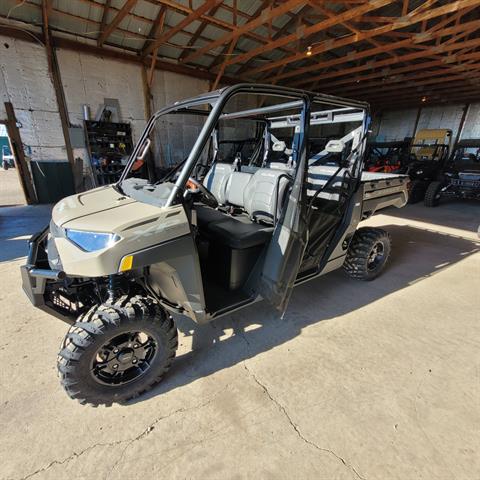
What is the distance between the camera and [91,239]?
144 cm

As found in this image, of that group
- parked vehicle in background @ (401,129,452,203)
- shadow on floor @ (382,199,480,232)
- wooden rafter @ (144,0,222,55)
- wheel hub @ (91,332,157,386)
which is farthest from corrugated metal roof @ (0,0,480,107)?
wheel hub @ (91,332,157,386)

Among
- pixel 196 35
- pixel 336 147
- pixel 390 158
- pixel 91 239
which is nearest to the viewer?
pixel 91 239

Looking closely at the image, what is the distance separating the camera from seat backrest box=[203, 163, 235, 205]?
9.84ft

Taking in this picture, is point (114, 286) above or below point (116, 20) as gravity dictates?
below

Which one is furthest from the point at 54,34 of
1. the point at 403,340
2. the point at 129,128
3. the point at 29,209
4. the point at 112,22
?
the point at 403,340

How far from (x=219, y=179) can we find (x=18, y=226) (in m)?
4.34

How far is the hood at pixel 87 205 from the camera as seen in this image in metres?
1.63

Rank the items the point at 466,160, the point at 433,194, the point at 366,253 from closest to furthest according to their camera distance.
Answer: the point at 366,253 → the point at 433,194 → the point at 466,160

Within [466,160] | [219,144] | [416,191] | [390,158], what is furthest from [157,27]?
[466,160]

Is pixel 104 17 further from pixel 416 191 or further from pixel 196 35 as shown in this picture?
pixel 416 191

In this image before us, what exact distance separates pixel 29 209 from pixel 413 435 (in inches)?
307

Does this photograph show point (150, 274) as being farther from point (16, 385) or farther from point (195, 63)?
point (195, 63)

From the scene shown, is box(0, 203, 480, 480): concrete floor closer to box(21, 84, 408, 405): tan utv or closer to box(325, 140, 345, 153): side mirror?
box(21, 84, 408, 405): tan utv

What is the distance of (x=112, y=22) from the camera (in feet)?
19.5
